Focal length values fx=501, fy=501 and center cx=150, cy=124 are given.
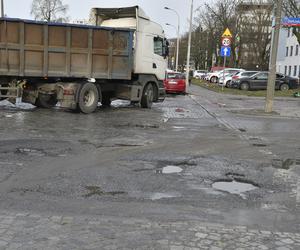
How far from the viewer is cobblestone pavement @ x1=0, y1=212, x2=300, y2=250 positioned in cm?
483

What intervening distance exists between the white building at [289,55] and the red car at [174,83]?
45.5 metres

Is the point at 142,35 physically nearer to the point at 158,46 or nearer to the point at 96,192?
the point at 158,46

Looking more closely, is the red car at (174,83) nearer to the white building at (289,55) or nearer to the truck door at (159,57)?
the truck door at (159,57)

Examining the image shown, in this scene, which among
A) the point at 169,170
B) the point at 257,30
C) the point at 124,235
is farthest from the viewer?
the point at 257,30

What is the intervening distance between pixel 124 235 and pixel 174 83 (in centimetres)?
2827

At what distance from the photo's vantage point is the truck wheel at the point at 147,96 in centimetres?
2030

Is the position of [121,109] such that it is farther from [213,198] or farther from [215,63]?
[215,63]

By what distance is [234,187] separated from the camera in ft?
24.2

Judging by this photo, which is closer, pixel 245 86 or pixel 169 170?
pixel 169 170

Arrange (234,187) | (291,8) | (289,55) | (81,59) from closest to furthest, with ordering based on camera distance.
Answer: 1. (234,187)
2. (81,59)
3. (291,8)
4. (289,55)

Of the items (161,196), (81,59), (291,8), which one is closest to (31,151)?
(161,196)

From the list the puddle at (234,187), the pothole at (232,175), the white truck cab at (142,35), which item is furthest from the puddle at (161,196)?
the white truck cab at (142,35)

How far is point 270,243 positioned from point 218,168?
369 cm

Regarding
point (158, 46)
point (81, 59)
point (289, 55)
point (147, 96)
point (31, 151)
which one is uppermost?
point (289, 55)
